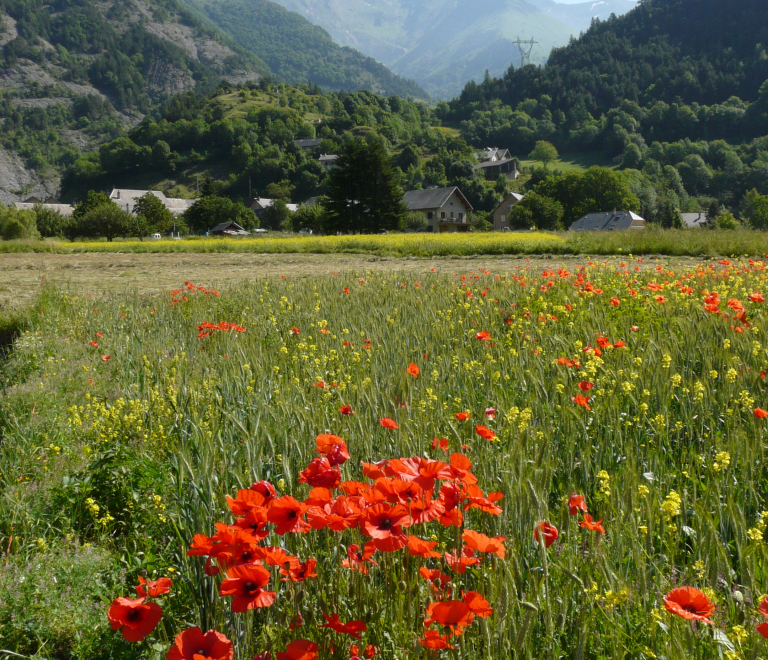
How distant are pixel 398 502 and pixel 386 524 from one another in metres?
0.11

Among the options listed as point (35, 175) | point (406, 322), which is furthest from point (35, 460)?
point (35, 175)

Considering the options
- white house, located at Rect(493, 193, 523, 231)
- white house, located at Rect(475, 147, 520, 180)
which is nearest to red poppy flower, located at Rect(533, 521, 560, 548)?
white house, located at Rect(493, 193, 523, 231)

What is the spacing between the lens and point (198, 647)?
976 mm

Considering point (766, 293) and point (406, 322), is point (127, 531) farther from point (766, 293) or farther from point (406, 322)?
point (766, 293)

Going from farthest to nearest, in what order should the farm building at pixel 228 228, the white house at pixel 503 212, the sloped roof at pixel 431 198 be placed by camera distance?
the white house at pixel 503 212, the farm building at pixel 228 228, the sloped roof at pixel 431 198

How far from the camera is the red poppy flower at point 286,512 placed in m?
1.14

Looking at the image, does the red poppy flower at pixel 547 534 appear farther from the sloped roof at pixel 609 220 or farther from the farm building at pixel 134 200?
the farm building at pixel 134 200

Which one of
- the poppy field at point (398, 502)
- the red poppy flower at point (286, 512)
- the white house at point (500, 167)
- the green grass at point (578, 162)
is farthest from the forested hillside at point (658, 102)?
the red poppy flower at point (286, 512)

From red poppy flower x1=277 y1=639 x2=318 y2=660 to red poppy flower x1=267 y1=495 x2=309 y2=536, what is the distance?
0.70ft

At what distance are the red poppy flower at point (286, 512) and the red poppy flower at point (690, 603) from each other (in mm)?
697

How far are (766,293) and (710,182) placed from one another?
439 ft

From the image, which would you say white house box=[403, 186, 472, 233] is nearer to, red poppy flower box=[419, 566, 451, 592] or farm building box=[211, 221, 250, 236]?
farm building box=[211, 221, 250, 236]

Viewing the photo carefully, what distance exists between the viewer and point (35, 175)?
634 ft

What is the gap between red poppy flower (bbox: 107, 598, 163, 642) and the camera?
1.02 metres
